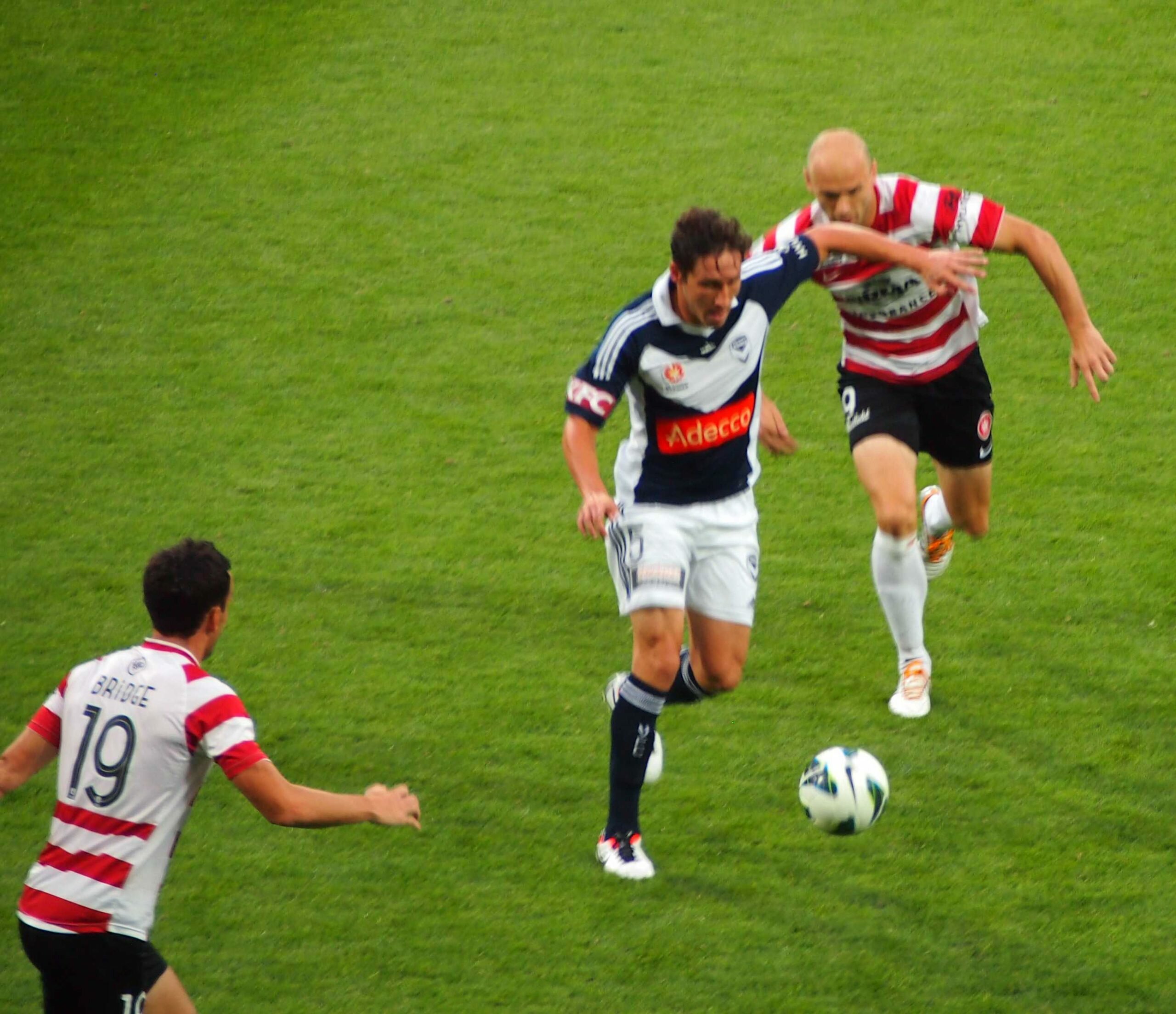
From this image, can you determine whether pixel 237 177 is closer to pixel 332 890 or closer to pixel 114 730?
pixel 332 890

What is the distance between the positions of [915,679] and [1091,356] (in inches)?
55.0

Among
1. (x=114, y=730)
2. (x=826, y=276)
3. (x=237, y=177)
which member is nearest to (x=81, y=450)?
(x=237, y=177)

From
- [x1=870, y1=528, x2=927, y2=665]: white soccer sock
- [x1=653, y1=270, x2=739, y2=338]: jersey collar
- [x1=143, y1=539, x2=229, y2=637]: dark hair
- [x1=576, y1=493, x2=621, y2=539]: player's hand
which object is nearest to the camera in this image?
[x1=143, y1=539, x2=229, y2=637]: dark hair

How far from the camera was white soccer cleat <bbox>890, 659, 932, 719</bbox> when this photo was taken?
6.00 meters

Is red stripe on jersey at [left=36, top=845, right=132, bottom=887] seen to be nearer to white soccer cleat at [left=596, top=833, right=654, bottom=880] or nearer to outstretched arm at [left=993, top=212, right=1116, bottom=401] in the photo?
white soccer cleat at [left=596, top=833, right=654, bottom=880]

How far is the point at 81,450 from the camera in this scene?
8031 millimetres

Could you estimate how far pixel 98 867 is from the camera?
12.0 ft

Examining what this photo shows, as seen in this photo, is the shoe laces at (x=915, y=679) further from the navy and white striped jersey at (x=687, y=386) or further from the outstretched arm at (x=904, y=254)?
the outstretched arm at (x=904, y=254)

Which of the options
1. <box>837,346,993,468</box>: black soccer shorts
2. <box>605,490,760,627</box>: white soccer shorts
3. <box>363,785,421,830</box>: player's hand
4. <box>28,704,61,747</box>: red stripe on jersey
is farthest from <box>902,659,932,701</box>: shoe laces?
<box>28,704,61,747</box>: red stripe on jersey

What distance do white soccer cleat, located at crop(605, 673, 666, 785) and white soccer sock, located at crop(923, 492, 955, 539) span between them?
1581 millimetres

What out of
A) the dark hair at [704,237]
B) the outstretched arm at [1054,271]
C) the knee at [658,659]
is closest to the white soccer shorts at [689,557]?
the knee at [658,659]

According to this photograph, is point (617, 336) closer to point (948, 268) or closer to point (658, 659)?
point (658, 659)

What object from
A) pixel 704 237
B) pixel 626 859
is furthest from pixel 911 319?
pixel 626 859

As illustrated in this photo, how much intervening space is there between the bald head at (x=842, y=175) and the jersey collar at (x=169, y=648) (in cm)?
283
